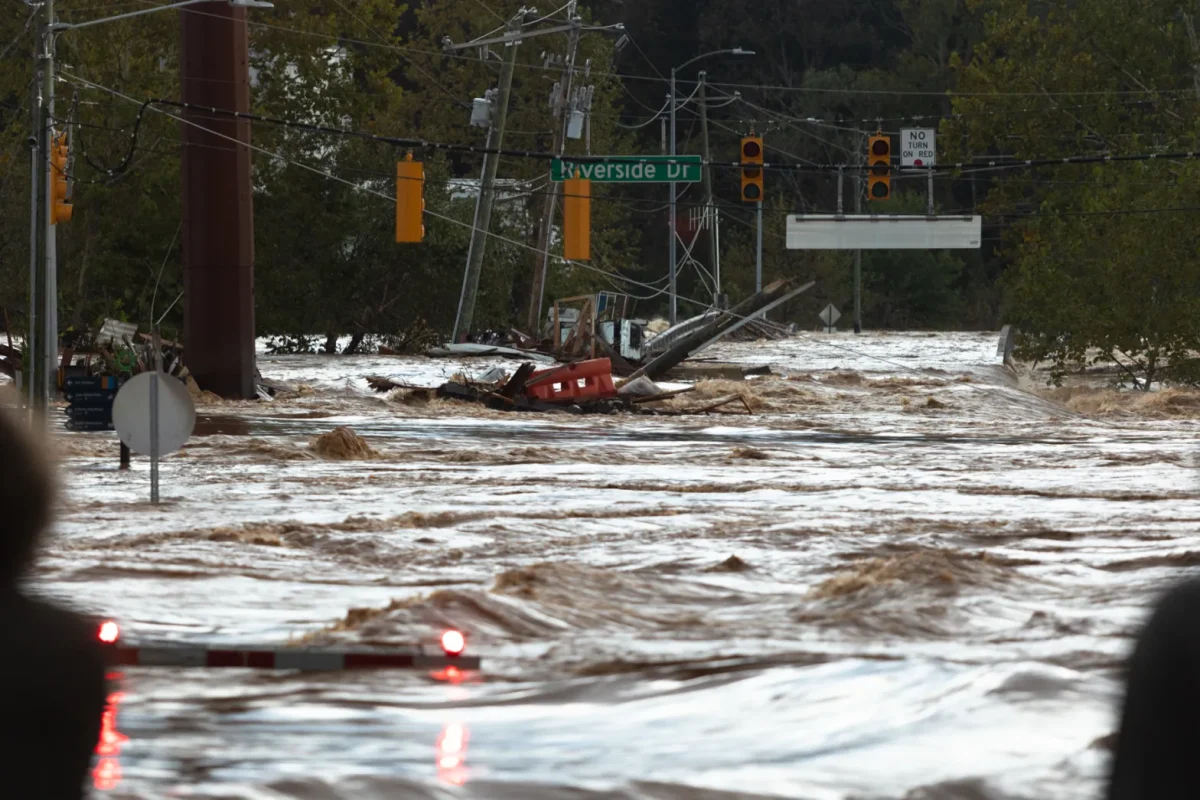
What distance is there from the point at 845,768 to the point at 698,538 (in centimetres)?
736

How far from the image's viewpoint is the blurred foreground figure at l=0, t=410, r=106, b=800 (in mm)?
2865

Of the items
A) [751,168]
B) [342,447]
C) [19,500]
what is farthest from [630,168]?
[19,500]

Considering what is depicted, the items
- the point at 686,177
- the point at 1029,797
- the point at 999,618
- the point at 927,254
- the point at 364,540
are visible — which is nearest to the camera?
the point at 1029,797

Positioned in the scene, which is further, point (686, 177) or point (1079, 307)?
point (1079, 307)

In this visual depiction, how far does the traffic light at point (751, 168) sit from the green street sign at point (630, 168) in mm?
1089

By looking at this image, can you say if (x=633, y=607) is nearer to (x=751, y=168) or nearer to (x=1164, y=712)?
(x=1164, y=712)

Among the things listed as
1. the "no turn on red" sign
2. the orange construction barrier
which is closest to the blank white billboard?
the "no turn on red" sign

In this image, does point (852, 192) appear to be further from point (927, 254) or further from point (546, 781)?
point (546, 781)

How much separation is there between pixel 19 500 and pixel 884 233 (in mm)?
67729

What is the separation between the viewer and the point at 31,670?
2912mm

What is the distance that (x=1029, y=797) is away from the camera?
717 cm

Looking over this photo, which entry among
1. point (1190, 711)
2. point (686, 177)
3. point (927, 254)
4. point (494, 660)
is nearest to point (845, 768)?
point (494, 660)

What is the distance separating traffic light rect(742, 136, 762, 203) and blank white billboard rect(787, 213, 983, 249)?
96.3 feet

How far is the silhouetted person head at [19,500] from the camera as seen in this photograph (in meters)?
2.88
